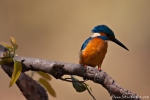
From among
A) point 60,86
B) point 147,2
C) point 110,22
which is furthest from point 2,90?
point 147,2

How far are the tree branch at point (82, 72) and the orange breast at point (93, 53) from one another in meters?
0.15

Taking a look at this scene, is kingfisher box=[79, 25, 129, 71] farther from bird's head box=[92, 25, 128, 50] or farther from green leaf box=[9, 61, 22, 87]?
green leaf box=[9, 61, 22, 87]

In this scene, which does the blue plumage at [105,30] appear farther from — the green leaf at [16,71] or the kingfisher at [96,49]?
the green leaf at [16,71]

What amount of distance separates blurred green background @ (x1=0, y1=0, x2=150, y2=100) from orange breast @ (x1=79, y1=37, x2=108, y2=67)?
720mm

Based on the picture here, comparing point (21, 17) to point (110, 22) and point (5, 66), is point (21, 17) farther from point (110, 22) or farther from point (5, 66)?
point (5, 66)

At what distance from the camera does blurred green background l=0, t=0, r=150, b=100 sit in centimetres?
132

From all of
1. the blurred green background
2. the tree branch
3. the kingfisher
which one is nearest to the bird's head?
the kingfisher

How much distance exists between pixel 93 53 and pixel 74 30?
821mm

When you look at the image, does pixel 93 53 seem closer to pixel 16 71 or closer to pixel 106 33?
pixel 106 33

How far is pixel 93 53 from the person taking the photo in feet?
1.85

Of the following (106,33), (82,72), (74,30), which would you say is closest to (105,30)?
(106,33)

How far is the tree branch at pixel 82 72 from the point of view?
35cm

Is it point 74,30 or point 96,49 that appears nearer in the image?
point 96,49

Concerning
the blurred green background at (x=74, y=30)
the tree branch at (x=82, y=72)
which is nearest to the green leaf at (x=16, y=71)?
the tree branch at (x=82, y=72)
